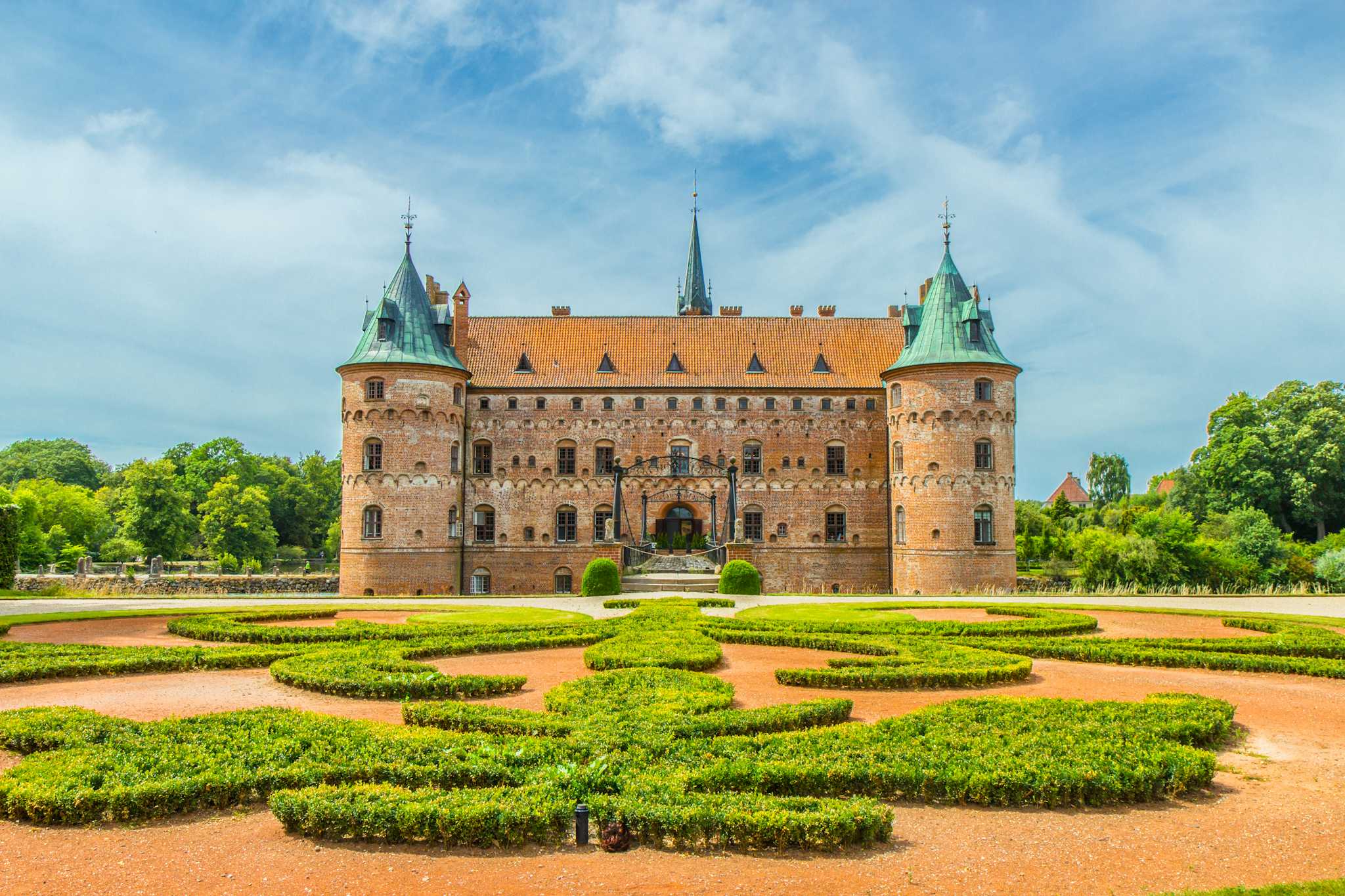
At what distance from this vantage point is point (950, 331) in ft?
129

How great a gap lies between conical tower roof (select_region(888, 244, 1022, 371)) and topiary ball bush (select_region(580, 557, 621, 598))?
682 inches

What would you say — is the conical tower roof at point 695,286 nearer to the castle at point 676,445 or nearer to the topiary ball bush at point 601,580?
the castle at point 676,445

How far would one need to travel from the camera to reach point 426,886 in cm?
612

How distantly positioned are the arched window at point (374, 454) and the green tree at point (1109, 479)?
70.2 meters

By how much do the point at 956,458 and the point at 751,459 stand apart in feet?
30.6

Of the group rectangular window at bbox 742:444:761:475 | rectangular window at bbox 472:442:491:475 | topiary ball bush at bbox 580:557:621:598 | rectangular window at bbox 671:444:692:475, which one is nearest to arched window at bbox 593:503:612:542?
rectangular window at bbox 671:444:692:475

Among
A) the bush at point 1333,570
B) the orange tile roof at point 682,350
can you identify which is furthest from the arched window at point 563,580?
the bush at point 1333,570

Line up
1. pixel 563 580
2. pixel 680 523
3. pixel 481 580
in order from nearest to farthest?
pixel 481 580
pixel 563 580
pixel 680 523

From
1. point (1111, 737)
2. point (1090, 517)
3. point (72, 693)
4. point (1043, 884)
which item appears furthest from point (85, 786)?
point (1090, 517)

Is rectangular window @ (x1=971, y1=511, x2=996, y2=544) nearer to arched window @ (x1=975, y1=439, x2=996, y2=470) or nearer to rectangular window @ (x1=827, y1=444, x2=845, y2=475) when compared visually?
arched window @ (x1=975, y1=439, x2=996, y2=470)

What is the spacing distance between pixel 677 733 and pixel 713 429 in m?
33.9

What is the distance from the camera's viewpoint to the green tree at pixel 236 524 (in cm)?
5972

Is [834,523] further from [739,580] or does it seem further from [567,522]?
[739,580]

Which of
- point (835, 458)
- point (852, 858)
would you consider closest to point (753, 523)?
point (835, 458)
